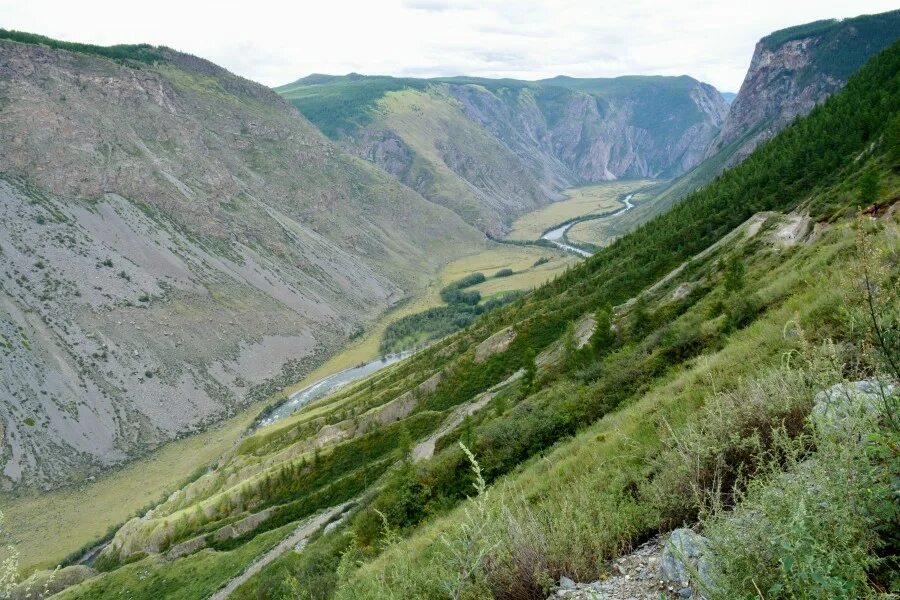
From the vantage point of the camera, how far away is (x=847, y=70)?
626 ft

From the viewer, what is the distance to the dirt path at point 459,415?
4371cm

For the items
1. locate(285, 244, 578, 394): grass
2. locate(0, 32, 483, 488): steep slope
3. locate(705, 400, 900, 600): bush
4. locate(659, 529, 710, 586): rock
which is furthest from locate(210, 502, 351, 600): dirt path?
locate(285, 244, 578, 394): grass

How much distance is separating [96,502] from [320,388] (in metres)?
47.2

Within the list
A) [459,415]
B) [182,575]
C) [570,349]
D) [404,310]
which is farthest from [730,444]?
[404,310]

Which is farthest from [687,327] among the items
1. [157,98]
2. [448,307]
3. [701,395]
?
[157,98]

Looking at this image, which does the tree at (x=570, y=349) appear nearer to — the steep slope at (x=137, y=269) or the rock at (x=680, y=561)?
the rock at (x=680, y=561)

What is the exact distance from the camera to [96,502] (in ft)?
257

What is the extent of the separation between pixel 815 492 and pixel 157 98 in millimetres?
201066

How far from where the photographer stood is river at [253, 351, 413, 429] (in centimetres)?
10457

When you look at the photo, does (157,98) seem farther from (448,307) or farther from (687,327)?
(687,327)

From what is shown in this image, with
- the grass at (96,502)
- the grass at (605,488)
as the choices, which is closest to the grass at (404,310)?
the grass at (96,502)

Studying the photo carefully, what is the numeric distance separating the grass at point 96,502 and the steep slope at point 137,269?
3.77 meters

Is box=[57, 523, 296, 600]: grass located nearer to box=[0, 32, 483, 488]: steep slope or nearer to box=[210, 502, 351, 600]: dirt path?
box=[210, 502, 351, 600]: dirt path

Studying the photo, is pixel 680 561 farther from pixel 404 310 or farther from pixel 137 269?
pixel 404 310
